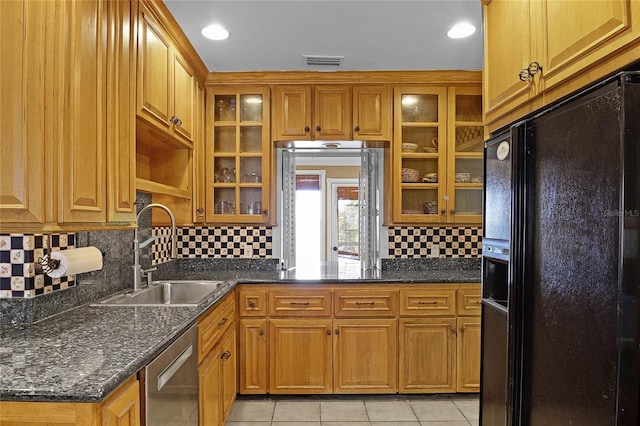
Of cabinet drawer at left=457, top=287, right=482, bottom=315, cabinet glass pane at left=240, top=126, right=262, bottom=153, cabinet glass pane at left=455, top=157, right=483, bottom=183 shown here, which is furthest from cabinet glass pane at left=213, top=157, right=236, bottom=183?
cabinet drawer at left=457, top=287, right=482, bottom=315

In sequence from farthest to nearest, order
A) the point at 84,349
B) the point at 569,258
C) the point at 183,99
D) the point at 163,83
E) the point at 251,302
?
the point at 251,302
the point at 183,99
the point at 163,83
the point at 84,349
the point at 569,258

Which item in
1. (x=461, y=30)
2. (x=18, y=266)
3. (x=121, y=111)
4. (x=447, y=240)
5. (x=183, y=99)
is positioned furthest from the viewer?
(x=447, y=240)

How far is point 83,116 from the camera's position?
139cm

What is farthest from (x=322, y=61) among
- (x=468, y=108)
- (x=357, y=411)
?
(x=357, y=411)

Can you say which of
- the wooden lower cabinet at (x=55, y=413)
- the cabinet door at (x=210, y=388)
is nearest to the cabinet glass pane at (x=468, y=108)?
the cabinet door at (x=210, y=388)

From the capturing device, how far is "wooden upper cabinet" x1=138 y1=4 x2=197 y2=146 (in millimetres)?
1888

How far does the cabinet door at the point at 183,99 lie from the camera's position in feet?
7.61

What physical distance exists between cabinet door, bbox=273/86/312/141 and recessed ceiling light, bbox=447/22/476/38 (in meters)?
1.08

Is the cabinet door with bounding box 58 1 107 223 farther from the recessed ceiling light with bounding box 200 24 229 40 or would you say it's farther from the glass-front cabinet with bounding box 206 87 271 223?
the glass-front cabinet with bounding box 206 87 271 223

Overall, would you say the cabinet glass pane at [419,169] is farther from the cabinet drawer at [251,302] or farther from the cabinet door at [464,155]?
the cabinet drawer at [251,302]

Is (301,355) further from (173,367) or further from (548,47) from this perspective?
(548,47)

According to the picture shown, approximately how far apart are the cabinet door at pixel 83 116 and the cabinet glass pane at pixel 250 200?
1516 mm

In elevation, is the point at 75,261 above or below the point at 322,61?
below

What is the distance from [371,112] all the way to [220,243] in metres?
1.60
